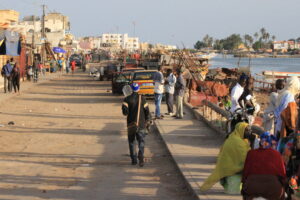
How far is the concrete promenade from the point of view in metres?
9.59

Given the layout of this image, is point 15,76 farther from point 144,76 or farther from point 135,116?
point 135,116

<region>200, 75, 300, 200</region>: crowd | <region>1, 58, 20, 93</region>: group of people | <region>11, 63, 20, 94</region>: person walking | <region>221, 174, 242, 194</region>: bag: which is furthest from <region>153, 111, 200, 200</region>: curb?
<region>11, 63, 20, 94</region>: person walking

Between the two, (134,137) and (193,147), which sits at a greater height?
(134,137)

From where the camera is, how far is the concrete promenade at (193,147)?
959 centimetres

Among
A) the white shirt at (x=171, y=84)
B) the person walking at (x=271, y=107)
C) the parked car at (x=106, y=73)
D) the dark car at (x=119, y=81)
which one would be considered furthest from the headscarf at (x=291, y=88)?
the parked car at (x=106, y=73)

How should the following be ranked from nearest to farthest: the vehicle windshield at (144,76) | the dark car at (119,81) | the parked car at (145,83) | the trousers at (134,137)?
the trousers at (134,137) → the parked car at (145,83) → the vehicle windshield at (144,76) → the dark car at (119,81)

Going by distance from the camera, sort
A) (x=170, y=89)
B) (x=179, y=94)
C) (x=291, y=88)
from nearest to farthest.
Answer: (x=291, y=88) < (x=179, y=94) < (x=170, y=89)

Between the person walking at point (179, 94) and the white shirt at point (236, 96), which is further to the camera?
the person walking at point (179, 94)

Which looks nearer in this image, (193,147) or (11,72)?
(193,147)

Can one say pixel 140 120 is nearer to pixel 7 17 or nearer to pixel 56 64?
pixel 7 17

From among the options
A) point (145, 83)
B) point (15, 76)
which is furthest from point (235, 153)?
point (15, 76)

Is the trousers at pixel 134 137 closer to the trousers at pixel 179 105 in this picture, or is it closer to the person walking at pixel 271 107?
the person walking at pixel 271 107

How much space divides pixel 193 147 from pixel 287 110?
17.0ft

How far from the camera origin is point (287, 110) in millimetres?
8570
